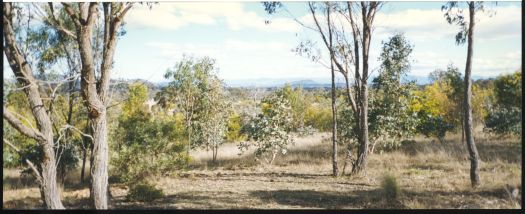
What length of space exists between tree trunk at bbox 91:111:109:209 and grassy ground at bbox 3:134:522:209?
2.81 meters

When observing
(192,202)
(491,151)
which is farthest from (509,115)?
(192,202)

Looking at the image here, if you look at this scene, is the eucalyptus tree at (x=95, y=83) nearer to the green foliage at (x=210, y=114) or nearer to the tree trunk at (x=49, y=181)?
the tree trunk at (x=49, y=181)

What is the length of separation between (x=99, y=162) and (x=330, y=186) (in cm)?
633

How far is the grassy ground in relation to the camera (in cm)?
808

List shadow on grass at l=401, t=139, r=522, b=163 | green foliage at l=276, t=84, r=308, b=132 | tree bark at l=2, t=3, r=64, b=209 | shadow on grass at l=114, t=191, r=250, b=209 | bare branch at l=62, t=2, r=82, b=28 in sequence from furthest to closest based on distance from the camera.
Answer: green foliage at l=276, t=84, r=308, b=132, shadow on grass at l=401, t=139, r=522, b=163, shadow on grass at l=114, t=191, r=250, b=209, tree bark at l=2, t=3, r=64, b=209, bare branch at l=62, t=2, r=82, b=28

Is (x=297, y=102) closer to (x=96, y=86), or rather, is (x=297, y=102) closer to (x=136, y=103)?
(x=136, y=103)

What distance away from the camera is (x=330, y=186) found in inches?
419

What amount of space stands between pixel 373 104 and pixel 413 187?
6479 millimetres

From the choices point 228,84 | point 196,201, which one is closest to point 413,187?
point 196,201

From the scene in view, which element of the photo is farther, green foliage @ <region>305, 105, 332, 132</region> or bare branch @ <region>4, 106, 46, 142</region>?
green foliage @ <region>305, 105, 332, 132</region>

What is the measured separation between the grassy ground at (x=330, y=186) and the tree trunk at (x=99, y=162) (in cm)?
281

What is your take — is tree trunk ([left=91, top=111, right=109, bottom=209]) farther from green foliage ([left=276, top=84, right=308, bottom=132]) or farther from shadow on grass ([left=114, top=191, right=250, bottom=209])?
green foliage ([left=276, top=84, right=308, bottom=132])

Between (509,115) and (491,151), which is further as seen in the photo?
(491,151)

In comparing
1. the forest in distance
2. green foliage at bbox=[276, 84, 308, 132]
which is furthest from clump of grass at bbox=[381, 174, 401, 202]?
green foliage at bbox=[276, 84, 308, 132]
